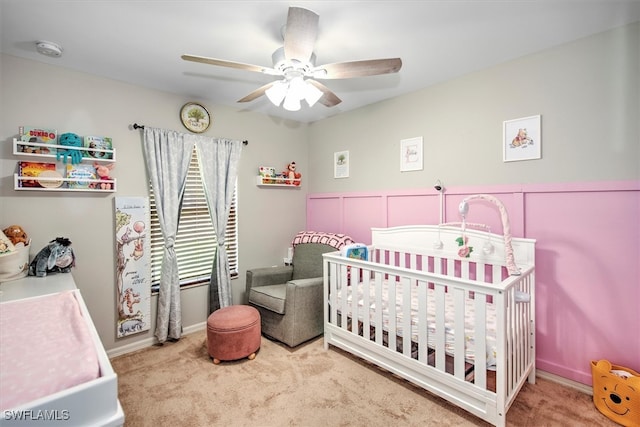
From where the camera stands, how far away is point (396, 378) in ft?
7.13

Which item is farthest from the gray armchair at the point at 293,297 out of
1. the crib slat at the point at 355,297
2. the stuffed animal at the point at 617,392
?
the stuffed animal at the point at 617,392

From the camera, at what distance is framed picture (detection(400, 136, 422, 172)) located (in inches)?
109

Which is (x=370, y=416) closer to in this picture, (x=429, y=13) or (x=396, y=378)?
(x=396, y=378)

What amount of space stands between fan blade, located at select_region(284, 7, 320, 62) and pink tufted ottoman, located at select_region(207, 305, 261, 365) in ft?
6.46

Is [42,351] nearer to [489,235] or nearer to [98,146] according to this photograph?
[98,146]

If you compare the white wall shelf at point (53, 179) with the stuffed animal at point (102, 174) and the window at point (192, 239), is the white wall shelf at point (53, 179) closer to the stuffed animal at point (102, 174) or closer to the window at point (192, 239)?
the stuffed animal at point (102, 174)

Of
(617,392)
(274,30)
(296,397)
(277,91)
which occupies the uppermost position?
(274,30)

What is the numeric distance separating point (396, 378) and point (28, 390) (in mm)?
2085

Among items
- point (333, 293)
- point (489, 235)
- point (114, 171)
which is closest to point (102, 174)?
point (114, 171)

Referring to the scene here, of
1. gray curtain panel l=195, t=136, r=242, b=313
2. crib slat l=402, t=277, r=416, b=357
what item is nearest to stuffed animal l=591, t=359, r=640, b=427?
crib slat l=402, t=277, r=416, b=357

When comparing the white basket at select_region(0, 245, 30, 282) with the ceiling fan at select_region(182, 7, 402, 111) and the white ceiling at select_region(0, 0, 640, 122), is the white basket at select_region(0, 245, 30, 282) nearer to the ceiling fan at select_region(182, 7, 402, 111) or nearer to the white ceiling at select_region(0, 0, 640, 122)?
Result: the white ceiling at select_region(0, 0, 640, 122)

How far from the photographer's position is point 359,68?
169 cm

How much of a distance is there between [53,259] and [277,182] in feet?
6.98

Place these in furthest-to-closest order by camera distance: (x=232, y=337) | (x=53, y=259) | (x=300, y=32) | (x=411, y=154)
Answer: (x=411, y=154) → (x=232, y=337) → (x=53, y=259) → (x=300, y=32)
